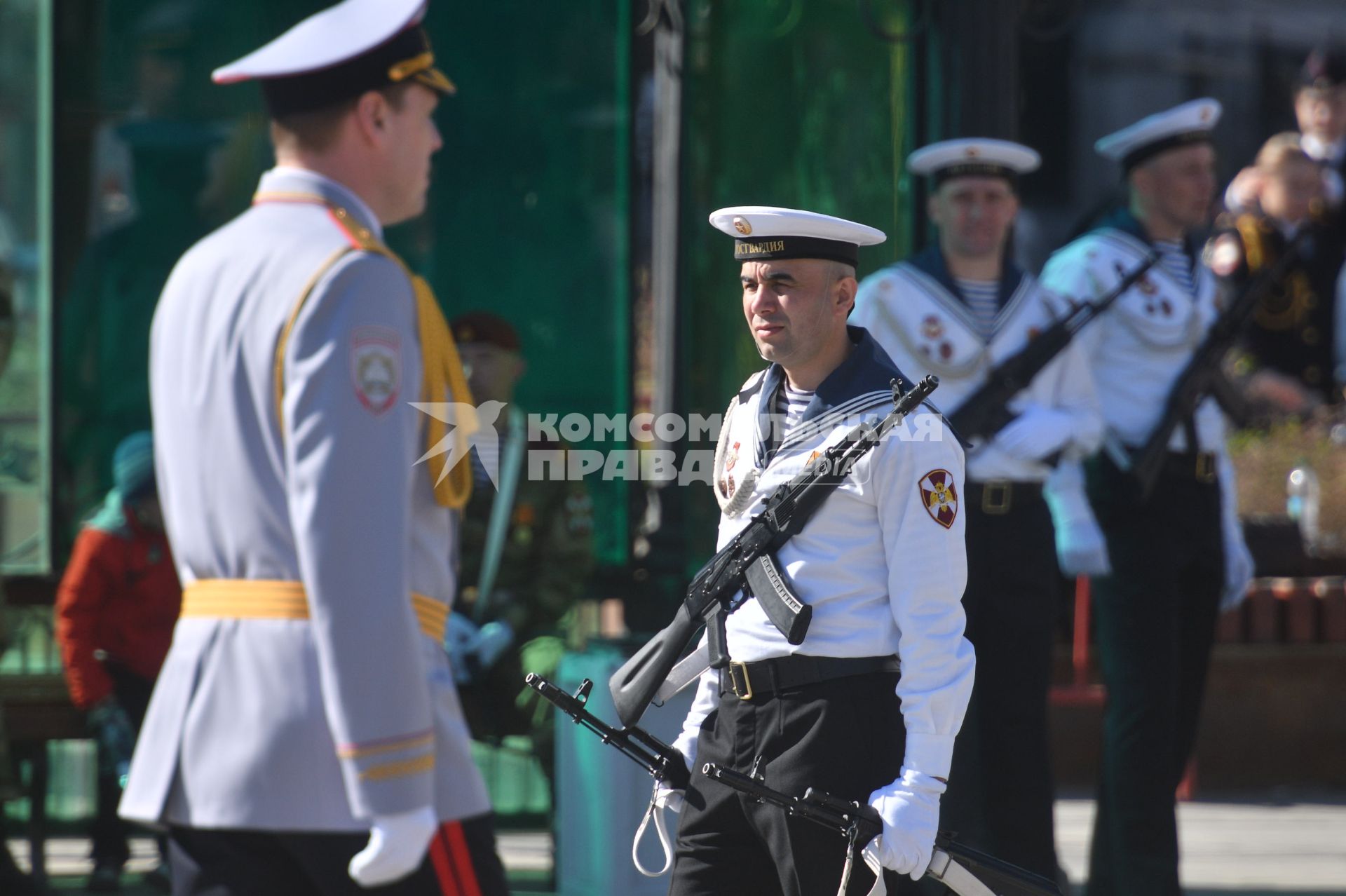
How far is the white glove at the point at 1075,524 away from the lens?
17.0 ft

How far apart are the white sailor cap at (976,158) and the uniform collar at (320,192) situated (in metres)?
2.75

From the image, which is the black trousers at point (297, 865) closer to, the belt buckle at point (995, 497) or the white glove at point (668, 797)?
the white glove at point (668, 797)

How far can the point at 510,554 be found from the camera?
635 cm

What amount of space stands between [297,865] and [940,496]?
1.37 metres

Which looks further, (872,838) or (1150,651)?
(1150,651)

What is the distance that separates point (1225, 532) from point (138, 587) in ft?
11.4

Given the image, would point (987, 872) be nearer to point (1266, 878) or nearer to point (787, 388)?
point (787, 388)

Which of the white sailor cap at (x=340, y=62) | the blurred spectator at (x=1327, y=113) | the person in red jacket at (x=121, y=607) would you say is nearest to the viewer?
the white sailor cap at (x=340, y=62)

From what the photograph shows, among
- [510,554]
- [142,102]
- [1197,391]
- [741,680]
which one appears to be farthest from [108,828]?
[1197,391]

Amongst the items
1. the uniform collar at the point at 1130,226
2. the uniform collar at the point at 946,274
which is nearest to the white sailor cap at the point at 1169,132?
the uniform collar at the point at 1130,226

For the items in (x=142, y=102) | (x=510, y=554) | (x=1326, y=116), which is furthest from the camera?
(x=1326, y=116)

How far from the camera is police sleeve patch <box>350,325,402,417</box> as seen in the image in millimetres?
2568

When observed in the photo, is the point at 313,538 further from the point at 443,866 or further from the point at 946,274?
the point at 946,274

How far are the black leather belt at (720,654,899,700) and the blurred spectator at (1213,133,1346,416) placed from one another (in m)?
6.27
